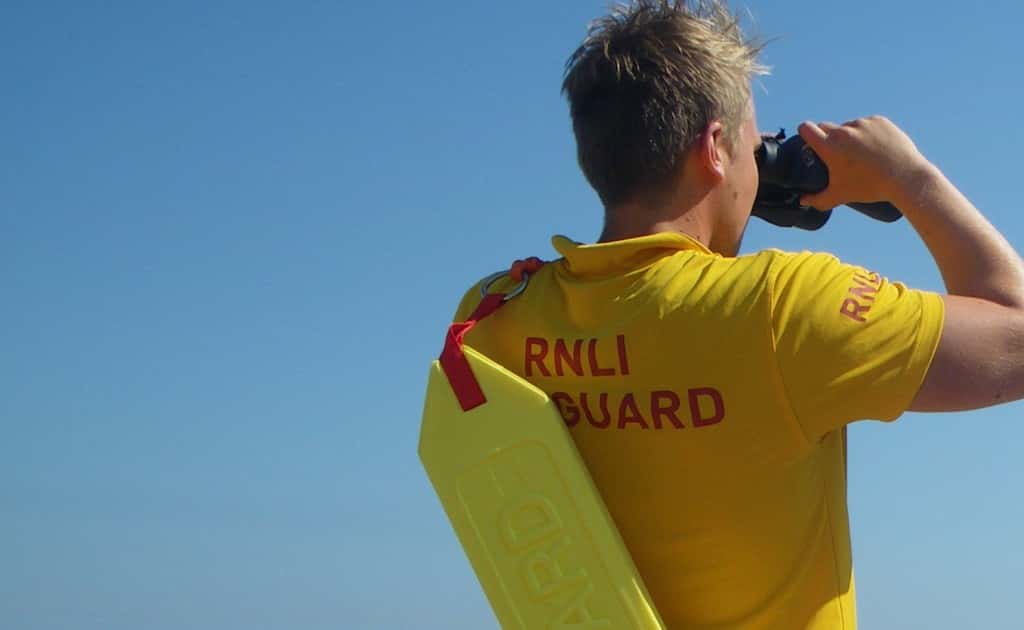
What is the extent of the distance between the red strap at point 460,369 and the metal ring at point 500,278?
0.46 feet

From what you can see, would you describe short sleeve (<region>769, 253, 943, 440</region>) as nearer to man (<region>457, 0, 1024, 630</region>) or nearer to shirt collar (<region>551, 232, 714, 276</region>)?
man (<region>457, 0, 1024, 630</region>)

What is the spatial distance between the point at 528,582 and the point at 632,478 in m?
0.42

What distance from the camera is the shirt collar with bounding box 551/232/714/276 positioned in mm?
3543

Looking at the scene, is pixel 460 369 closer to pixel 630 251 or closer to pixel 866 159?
pixel 630 251

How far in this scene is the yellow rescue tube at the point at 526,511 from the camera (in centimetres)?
331

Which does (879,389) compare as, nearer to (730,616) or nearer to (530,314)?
(730,616)

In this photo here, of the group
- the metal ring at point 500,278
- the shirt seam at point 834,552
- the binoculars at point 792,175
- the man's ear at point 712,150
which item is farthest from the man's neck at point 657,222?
the shirt seam at point 834,552

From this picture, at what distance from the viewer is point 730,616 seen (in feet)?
11.1

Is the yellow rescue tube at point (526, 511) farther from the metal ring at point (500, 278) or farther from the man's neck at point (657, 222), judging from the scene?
the man's neck at point (657, 222)

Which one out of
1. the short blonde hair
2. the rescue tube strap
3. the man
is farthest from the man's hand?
the rescue tube strap

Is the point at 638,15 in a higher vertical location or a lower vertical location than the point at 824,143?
higher

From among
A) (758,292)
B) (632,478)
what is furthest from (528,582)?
(758,292)

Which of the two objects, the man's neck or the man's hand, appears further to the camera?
the man's hand

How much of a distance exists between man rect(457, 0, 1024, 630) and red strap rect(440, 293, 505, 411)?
0.10 metres
